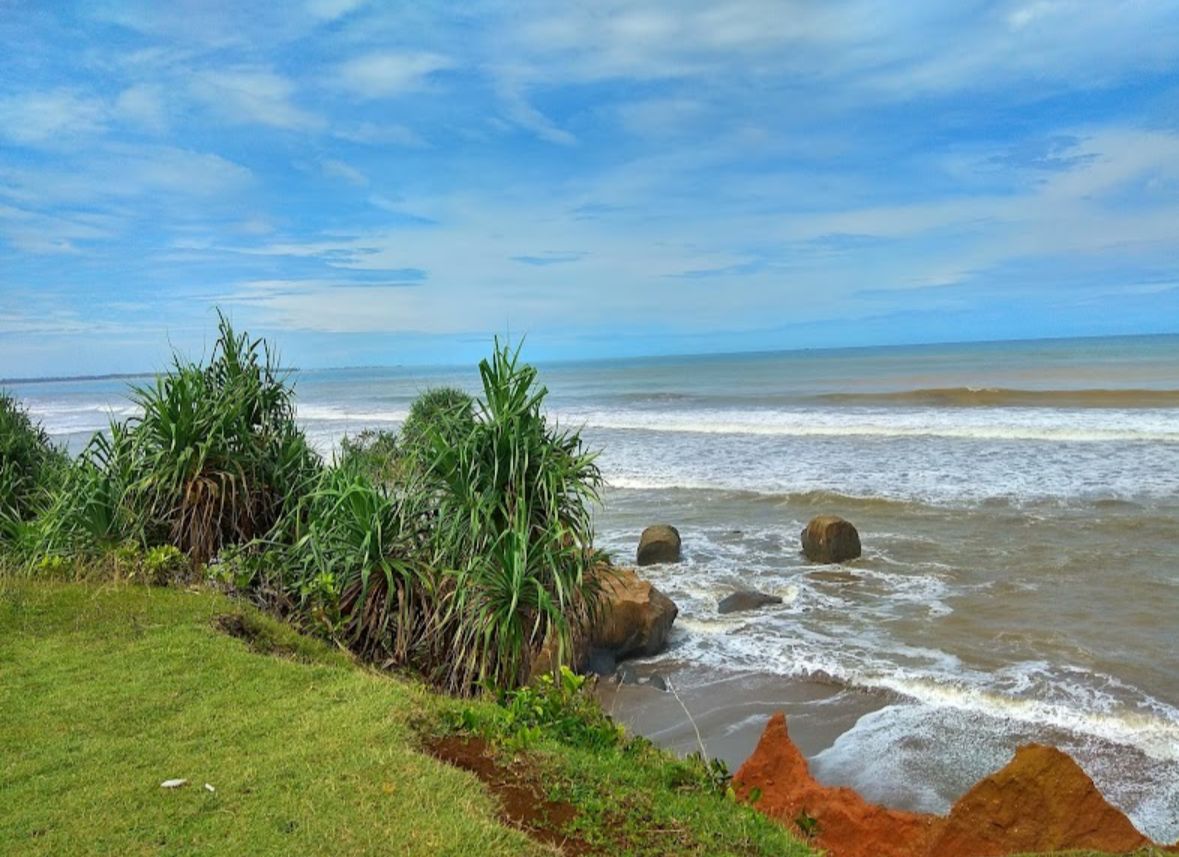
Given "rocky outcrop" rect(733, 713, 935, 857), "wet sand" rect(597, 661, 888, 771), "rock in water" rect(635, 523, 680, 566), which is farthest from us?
"rock in water" rect(635, 523, 680, 566)

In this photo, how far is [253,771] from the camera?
4.35 m

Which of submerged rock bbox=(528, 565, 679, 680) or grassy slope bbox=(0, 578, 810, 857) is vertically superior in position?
grassy slope bbox=(0, 578, 810, 857)

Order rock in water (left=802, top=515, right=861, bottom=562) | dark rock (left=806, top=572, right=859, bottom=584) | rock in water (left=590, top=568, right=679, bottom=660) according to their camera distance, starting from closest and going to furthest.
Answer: rock in water (left=590, top=568, right=679, bottom=660) < dark rock (left=806, top=572, right=859, bottom=584) < rock in water (left=802, top=515, right=861, bottom=562)

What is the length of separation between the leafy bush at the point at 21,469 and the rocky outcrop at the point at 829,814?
346 inches

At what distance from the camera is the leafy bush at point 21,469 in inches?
424

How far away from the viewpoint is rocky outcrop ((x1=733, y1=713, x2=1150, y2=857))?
15.9 feet

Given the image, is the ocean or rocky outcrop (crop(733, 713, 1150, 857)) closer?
rocky outcrop (crop(733, 713, 1150, 857))

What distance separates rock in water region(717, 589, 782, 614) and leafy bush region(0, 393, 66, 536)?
26.5 ft

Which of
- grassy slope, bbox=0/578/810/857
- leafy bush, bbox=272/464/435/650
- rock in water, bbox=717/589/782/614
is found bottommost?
rock in water, bbox=717/589/782/614

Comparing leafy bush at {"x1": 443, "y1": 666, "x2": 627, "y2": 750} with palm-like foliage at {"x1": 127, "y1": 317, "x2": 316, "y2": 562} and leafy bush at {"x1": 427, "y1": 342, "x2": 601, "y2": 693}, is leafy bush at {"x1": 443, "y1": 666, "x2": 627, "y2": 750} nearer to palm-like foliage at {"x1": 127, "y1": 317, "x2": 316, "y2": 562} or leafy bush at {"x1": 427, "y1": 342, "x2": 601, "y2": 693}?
leafy bush at {"x1": 427, "y1": 342, "x2": 601, "y2": 693}

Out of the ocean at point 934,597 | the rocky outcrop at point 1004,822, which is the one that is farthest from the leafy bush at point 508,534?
the rocky outcrop at point 1004,822

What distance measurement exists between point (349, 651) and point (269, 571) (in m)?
1.46

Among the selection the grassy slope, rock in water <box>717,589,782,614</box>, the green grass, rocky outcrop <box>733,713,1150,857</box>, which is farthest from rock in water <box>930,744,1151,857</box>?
rock in water <box>717,589,782,614</box>

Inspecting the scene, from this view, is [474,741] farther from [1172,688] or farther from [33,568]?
[1172,688]
